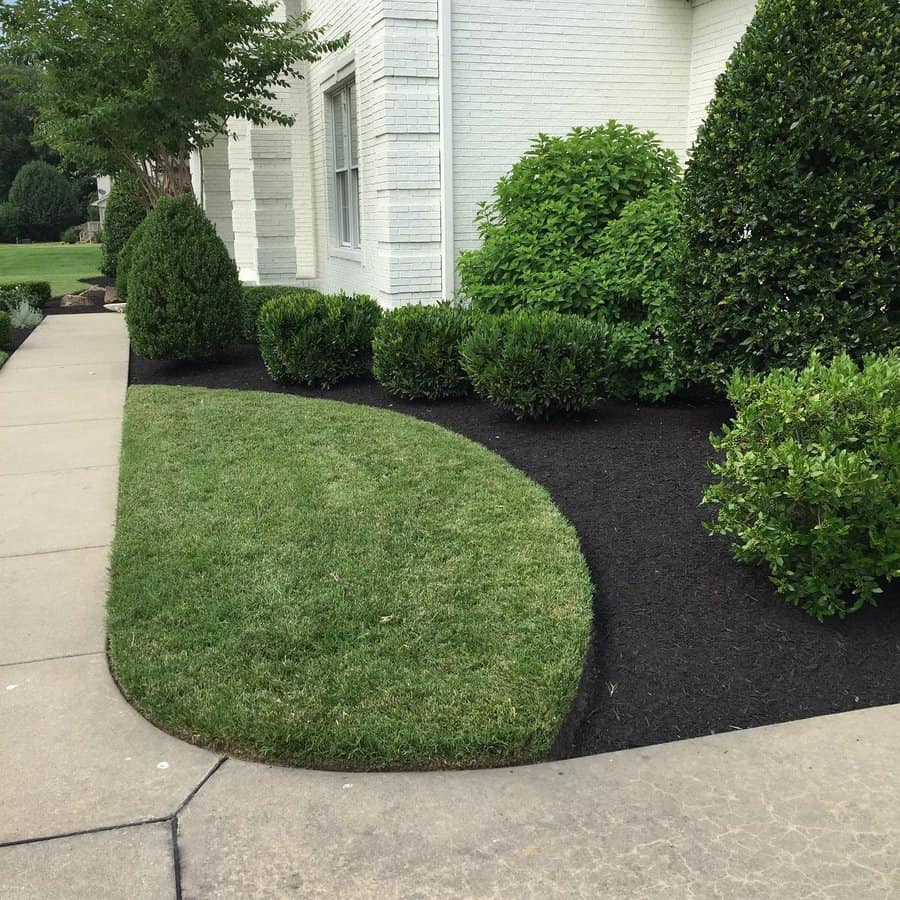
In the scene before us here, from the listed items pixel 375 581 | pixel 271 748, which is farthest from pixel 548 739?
pixel 375 581

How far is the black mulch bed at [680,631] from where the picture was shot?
3133 millimetres

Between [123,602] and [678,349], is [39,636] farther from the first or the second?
[678,349]

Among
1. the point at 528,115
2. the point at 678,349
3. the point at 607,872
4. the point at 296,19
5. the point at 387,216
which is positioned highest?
the point at 296,19

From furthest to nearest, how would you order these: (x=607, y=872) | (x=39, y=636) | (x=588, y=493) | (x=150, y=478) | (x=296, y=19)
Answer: (x=296, y=19)
(x=150, y=478)
(x=588, y=493)
(x=39, y=636)
(x=607, y=872)

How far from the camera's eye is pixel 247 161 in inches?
599

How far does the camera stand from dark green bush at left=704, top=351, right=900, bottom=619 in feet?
11.1

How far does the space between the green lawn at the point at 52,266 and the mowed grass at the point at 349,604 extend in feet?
61.6

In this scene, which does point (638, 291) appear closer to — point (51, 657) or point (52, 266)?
point (51, 657)

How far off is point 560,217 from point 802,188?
8.86 feet

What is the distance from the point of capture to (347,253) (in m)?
11.3

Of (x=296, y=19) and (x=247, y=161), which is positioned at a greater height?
(x=296, y=19)

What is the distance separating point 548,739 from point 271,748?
892 millimetres

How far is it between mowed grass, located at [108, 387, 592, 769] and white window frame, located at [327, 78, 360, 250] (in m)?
5.77

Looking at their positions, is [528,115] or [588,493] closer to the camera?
[588,493]
